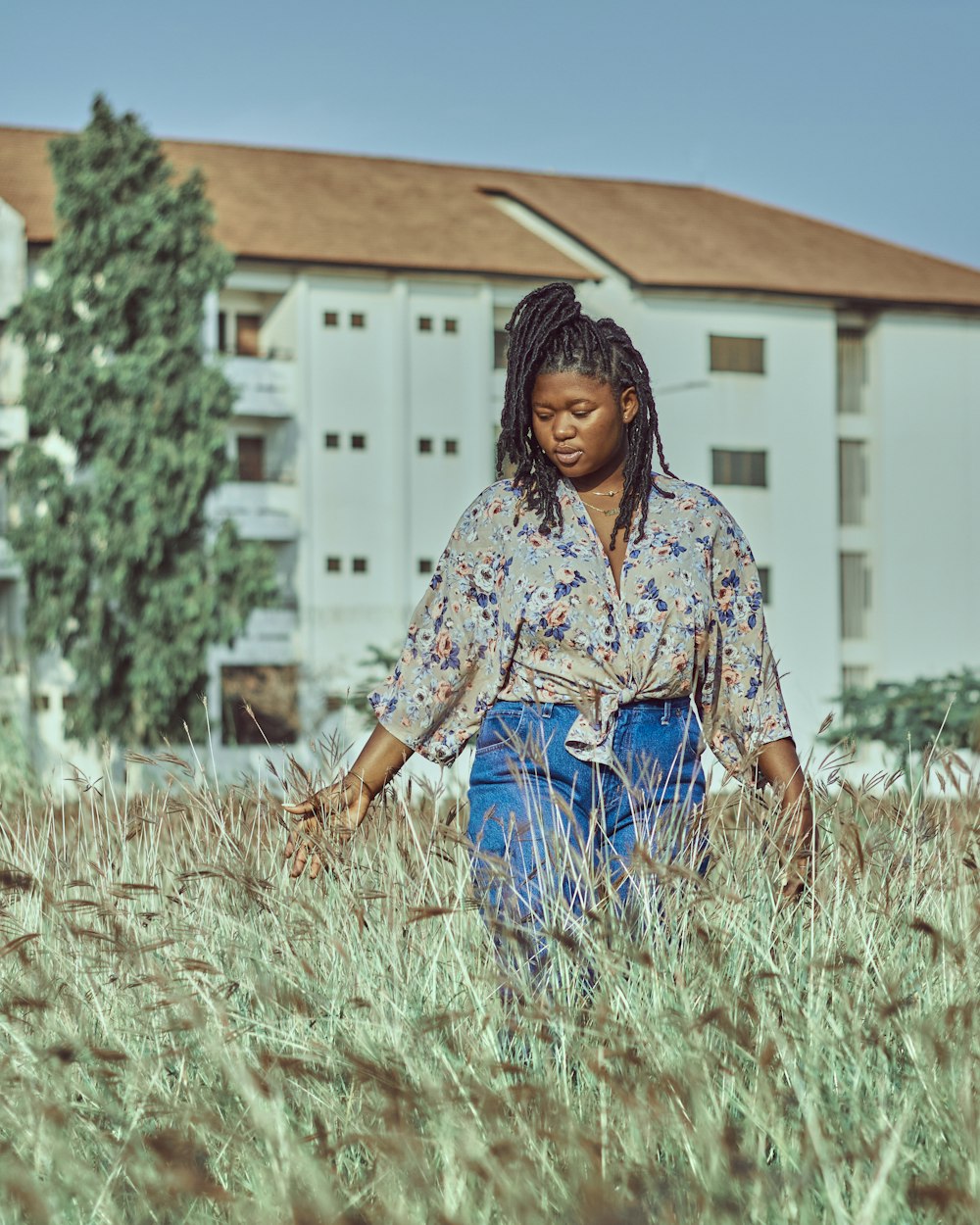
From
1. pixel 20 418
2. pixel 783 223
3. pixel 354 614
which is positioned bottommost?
pixel 354 614

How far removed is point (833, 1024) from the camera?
304cm

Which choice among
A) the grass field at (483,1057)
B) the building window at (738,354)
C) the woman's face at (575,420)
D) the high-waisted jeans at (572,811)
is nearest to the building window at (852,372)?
the building window at (738,354)

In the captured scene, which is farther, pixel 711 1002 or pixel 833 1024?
pixel 711 1002

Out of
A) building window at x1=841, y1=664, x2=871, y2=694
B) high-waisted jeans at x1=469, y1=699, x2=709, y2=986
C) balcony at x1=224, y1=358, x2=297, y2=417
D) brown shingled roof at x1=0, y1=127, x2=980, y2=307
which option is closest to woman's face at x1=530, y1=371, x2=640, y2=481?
high-waisted jeans at x1=469, y1=699, x2=709, y2=986

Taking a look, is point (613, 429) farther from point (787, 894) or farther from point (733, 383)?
point (733, 383)

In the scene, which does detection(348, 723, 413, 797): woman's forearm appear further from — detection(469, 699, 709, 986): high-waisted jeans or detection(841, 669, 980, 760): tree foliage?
detection(841, 669, 980, 760): tree foliage

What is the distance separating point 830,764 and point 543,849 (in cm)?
117

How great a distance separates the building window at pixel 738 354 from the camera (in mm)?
46969

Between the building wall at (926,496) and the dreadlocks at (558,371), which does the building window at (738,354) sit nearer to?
the building wall at (926,496)

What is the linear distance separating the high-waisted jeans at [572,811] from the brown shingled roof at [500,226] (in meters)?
40.0

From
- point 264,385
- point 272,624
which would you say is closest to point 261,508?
point 272,624

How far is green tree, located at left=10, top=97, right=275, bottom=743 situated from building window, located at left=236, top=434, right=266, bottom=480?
9696mm

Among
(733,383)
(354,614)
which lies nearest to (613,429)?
(354,614)

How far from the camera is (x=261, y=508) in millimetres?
43594
